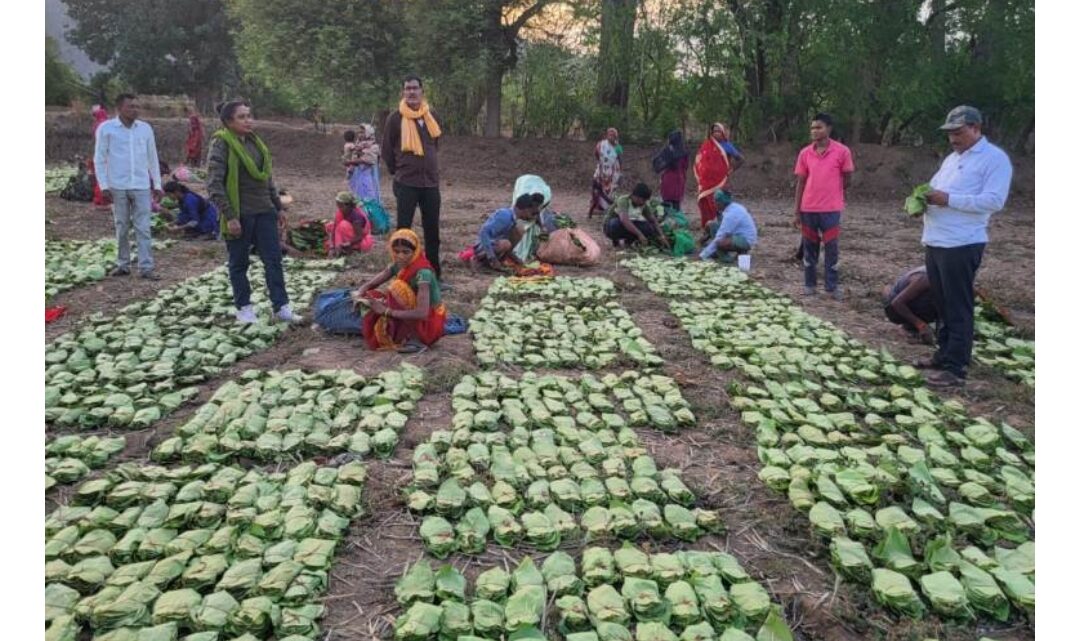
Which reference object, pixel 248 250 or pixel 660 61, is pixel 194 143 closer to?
pixel 660 61

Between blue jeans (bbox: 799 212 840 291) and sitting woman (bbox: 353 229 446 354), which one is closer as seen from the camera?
sitting woman (bbox: 353 229 446 354)

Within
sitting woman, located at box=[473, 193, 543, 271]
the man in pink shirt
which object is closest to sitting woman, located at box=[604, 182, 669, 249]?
sitting woman, located at box=[473, 193, 543, 271]

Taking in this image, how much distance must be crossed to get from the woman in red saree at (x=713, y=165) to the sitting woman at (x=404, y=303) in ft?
18.8

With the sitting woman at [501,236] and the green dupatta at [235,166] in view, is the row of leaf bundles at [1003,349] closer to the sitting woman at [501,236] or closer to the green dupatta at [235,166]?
the sitting woman at [501,236]

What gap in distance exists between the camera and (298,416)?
4262 mm

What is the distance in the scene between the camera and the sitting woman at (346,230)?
9.09m

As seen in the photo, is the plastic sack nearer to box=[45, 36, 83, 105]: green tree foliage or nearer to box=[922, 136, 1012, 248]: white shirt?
box=[922, 136, 1012, 248]: white shirt

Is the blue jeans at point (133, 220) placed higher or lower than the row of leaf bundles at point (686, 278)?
higher

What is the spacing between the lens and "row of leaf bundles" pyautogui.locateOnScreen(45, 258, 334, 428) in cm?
441

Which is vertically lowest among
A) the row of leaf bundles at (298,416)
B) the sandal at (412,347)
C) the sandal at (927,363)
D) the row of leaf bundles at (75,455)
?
the row of leaf bundles at (75,455)

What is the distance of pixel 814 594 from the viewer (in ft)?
9.45

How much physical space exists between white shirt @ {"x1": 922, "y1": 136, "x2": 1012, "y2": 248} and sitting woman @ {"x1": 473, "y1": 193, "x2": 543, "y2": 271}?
4.16 meters

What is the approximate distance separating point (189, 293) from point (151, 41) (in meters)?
24.4

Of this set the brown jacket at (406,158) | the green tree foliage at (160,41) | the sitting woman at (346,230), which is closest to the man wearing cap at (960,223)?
the brown jacket at (406,158)
